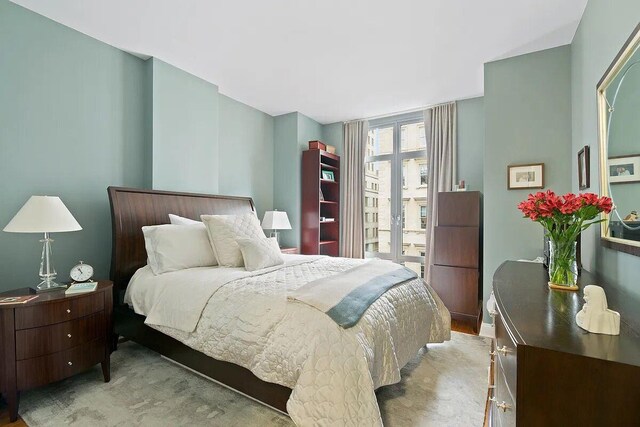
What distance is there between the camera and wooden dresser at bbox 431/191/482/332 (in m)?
3.28

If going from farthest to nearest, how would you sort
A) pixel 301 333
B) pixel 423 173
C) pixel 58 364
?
1. pixel 423 173
2. pixel 58 364
3. pixel 301 333

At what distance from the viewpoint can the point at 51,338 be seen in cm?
184

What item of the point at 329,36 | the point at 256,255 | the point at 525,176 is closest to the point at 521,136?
the point at 525,176

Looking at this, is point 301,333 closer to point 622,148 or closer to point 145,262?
point 622,148

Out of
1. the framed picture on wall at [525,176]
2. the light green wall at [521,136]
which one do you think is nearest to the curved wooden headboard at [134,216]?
the light green wall at [521,136]

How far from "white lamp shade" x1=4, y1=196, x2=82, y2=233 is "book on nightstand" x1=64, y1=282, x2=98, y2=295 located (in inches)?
15.7

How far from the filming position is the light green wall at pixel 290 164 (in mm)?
4580

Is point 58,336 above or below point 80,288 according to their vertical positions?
below

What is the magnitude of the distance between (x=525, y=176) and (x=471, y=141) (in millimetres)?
1293

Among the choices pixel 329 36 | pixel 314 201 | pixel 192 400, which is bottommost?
pixel 192 400

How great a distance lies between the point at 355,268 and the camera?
7.95ft

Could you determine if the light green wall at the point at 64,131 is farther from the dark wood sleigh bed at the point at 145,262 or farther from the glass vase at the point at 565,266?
the glass vase at the point at 565,266

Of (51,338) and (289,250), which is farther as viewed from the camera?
(289,250)

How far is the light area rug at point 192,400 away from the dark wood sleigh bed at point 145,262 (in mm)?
121
